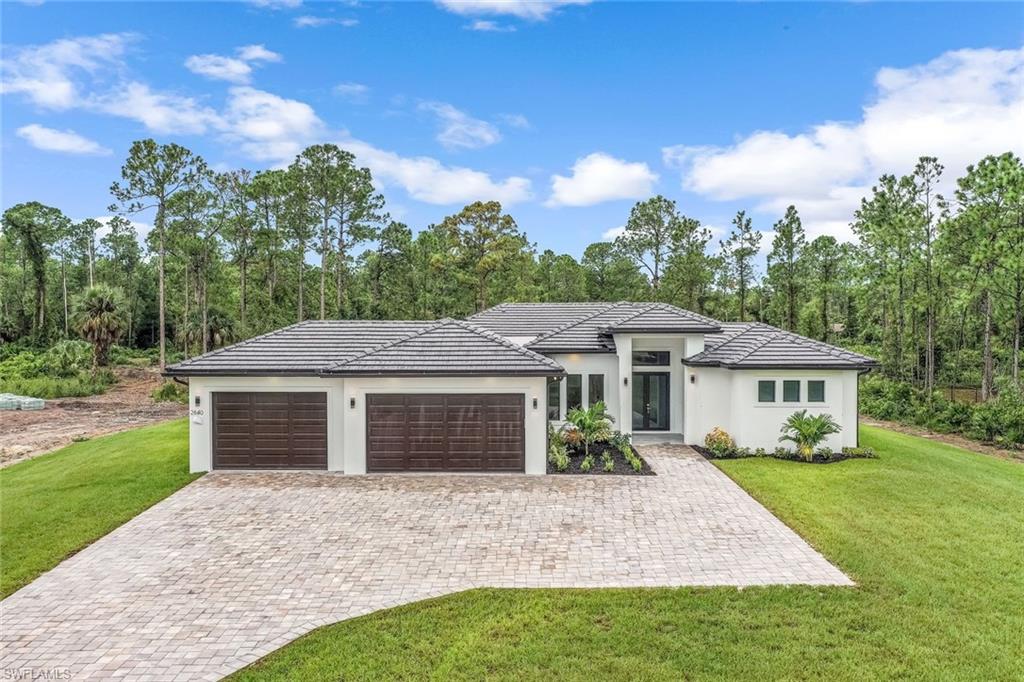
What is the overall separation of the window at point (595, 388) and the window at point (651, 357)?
1469mm

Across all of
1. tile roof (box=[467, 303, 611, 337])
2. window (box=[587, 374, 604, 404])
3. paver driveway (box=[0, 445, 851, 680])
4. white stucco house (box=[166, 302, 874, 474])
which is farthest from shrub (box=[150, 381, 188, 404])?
window (box=[587, 374, 604, 404])

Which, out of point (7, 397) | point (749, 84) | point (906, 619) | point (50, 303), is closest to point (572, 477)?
point (906, 619)

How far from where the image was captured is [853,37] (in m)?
19.3

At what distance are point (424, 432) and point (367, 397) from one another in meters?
1.79

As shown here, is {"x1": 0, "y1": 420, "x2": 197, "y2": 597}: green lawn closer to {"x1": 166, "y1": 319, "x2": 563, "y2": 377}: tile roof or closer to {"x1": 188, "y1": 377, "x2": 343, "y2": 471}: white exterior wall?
{"x1": 188, "y1": 377, "x2": 343, "y2": 471}: white exterior wall

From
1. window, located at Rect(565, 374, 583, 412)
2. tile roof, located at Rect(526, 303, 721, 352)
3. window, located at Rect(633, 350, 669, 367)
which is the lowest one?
window, located at Rect(565, 374, 583, 412)

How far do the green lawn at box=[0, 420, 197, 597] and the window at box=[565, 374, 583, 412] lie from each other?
443 inches

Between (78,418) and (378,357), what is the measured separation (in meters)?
19.4

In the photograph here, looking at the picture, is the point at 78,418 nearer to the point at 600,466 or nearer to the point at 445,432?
the point at 445,432

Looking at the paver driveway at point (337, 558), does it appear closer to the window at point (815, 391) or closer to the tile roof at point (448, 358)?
the tile roof at point (448, 358)

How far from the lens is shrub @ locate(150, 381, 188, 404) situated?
94.8ft

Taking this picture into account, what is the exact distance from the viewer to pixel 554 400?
17.8m

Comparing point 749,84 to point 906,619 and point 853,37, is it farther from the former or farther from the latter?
point 906,619

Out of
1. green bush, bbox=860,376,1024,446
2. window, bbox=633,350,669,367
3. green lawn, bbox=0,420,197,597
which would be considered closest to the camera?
green lawn, bbox=0,420,197,597
